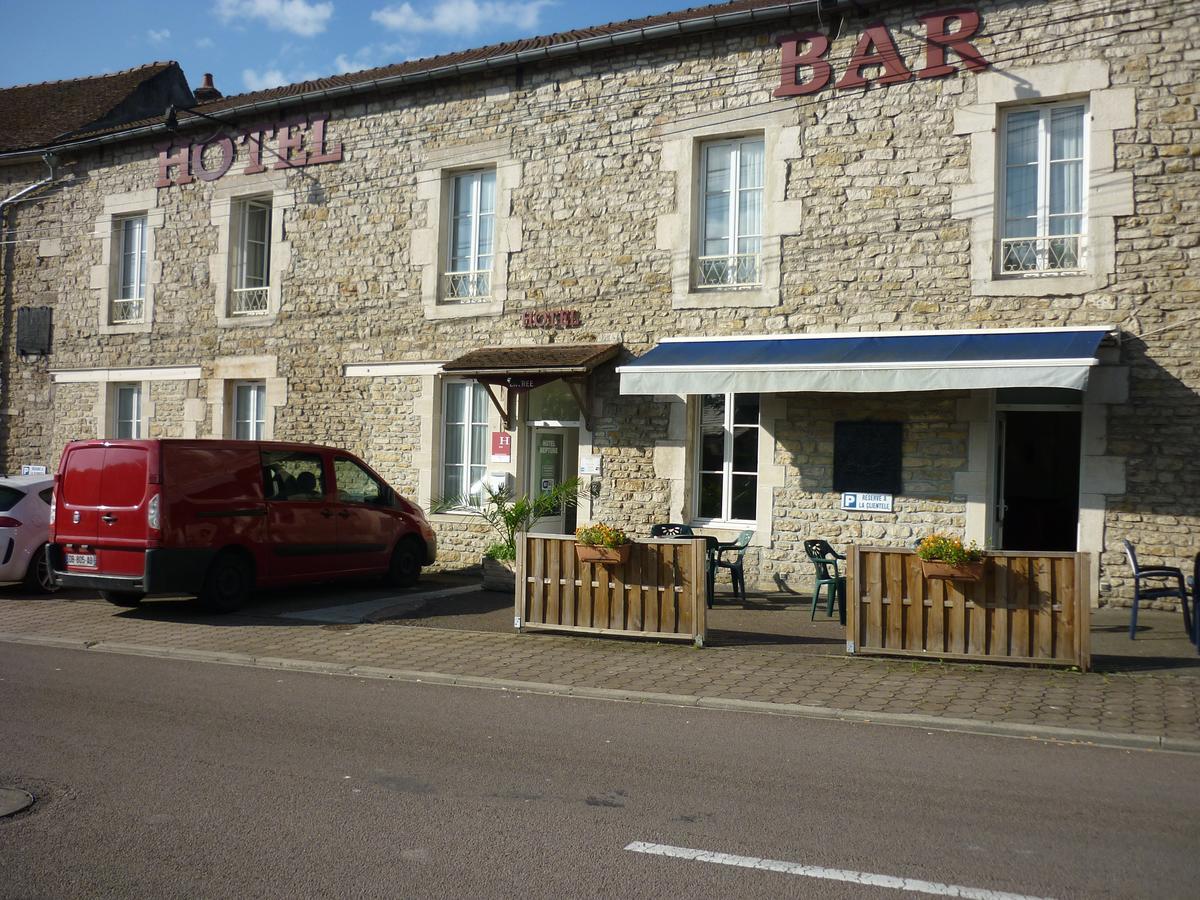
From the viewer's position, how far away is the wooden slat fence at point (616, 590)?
32.2ft

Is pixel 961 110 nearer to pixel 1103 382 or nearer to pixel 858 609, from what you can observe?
pixel 1103 382

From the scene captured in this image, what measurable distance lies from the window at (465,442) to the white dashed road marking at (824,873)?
10.9m

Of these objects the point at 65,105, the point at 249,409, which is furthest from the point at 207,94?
the point at 249,409

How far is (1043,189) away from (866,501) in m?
3.91

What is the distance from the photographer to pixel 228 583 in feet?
39.0

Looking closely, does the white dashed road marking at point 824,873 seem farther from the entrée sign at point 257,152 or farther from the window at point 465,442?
the entrée sign at point 257,152

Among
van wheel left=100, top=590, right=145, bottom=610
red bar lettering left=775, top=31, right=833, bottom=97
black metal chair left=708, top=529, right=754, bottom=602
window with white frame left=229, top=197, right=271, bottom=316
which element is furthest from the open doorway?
window with white frame left=229, top=197, right=271, bottom=316

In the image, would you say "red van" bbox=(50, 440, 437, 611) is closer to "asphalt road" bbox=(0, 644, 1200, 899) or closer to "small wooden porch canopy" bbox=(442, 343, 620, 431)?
"small wooden porch canopy" bbox=(442, 343, 620, 431)

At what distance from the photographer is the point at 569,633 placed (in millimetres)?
10477

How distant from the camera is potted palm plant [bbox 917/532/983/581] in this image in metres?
8.70

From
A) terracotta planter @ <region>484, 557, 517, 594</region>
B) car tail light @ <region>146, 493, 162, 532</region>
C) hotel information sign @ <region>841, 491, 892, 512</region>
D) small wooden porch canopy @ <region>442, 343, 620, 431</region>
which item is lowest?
terracotta planter @ <region>484, 557, 517, 594</region>

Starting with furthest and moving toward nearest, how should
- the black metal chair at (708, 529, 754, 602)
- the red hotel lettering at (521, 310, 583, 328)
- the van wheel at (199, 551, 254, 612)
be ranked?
the red hotel lettering at (521, 310, 583, 328), the black metal chair at (708, 529, 754, 602), the van wheel at (199, 551, 254, 612)

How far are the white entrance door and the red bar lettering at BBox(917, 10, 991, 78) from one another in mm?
6552

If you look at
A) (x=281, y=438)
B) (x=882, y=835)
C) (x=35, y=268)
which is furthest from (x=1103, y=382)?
(x=35, y=268)
